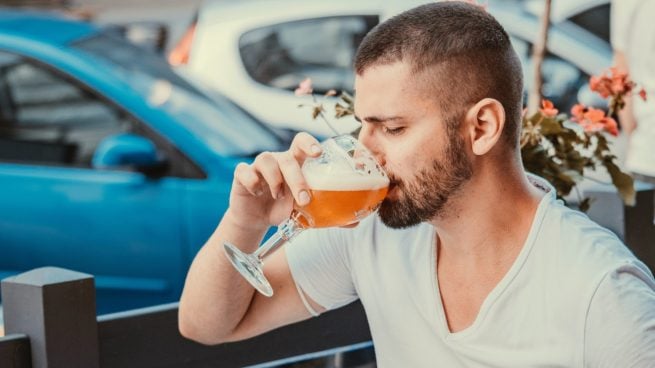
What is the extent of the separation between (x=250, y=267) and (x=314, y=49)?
17.6 feet

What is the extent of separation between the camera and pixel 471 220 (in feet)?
7.32

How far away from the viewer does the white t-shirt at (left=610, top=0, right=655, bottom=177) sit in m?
4.08

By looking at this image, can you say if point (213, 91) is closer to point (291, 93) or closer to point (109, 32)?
point (109, 32)

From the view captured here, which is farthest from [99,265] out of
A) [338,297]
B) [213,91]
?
[338,297]

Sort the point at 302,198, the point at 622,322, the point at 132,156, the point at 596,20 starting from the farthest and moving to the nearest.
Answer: the point at 596,20 → the point at 132,156 → the point at 302,198 → the point at 622,322

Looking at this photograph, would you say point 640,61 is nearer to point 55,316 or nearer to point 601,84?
point 601,84

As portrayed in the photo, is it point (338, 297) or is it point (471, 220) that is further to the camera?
point (338, 297)

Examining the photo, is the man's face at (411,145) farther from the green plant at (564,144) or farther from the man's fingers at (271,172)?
the green plant at (564,144)

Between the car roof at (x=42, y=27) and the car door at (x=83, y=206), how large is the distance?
0.16m

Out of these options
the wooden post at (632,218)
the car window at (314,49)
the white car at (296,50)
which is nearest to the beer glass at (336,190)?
the wooden post at (632,218)

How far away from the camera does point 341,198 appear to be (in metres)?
2.17

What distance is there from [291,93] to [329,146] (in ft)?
16.2

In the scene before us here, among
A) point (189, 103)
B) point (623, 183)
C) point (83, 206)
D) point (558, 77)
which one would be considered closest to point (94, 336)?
point (623, 183)

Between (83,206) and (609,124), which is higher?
(609,124)
